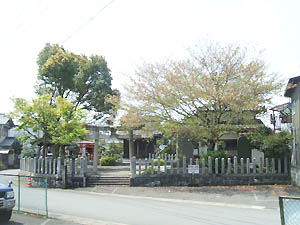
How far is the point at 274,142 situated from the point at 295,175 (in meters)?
2.14

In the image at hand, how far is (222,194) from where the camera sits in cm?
1516

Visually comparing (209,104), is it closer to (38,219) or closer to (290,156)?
(290,156)

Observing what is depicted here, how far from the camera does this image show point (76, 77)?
26.7m

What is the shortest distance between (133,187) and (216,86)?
7.46m

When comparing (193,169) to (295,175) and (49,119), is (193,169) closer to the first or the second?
(295,175)

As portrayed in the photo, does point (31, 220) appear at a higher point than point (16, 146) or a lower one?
lower

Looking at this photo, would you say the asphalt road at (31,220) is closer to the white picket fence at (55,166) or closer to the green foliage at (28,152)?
the white picket fence at (55,166)

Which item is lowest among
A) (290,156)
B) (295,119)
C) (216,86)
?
(290,156)

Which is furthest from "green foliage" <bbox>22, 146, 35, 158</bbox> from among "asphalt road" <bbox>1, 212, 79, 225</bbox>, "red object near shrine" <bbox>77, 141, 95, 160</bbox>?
"asphalt road" <bbox>1, 212, 79, 225</bbox>

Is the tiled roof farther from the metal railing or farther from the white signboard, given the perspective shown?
the metal railing

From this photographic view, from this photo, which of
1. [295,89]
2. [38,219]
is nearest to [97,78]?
[295,89]

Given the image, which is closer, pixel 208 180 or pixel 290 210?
pixel 290 210

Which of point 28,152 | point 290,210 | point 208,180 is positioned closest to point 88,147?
point 28,152

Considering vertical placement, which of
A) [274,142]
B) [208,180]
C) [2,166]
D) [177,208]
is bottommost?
[2,166]
